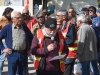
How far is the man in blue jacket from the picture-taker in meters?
6.73

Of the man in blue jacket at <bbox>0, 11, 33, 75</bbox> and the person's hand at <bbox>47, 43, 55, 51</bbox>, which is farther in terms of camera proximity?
the man in blue jacket at <bbox>0, 11, 33, 75</bbox>

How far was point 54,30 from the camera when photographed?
5.39 meters

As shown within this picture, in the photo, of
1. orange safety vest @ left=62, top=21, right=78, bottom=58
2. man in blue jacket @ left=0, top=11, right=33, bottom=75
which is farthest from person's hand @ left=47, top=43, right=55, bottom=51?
orange safety vest @ left=62, top=21, right=78, bottom=58

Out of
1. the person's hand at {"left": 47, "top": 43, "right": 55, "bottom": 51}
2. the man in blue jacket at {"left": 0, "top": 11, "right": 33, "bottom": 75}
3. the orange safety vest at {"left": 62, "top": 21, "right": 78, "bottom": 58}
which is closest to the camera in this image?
the person's hand at {"left": 47, "top": 43, "right": 55, "bottom": 51}

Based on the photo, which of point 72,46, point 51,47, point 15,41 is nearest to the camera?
point 51,47

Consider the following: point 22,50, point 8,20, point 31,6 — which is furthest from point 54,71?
point 31,6

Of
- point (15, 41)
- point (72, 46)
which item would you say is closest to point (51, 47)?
point (15, 41)

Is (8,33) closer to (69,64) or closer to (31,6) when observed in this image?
(69,64)

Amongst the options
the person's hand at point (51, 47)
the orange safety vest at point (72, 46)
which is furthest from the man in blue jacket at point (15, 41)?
the person's hand at point (51, 47)

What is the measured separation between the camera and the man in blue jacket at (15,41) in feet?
22.1

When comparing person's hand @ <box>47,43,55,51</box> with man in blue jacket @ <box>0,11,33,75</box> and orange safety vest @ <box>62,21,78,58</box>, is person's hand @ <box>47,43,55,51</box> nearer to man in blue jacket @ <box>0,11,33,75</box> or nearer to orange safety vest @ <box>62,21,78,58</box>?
man in blue jacket @ <box>0,11,33,75</box>

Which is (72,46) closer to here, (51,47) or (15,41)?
(15,41)

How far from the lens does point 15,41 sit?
675cm

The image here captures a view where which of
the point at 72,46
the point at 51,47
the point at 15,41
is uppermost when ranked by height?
the point at 51,47
